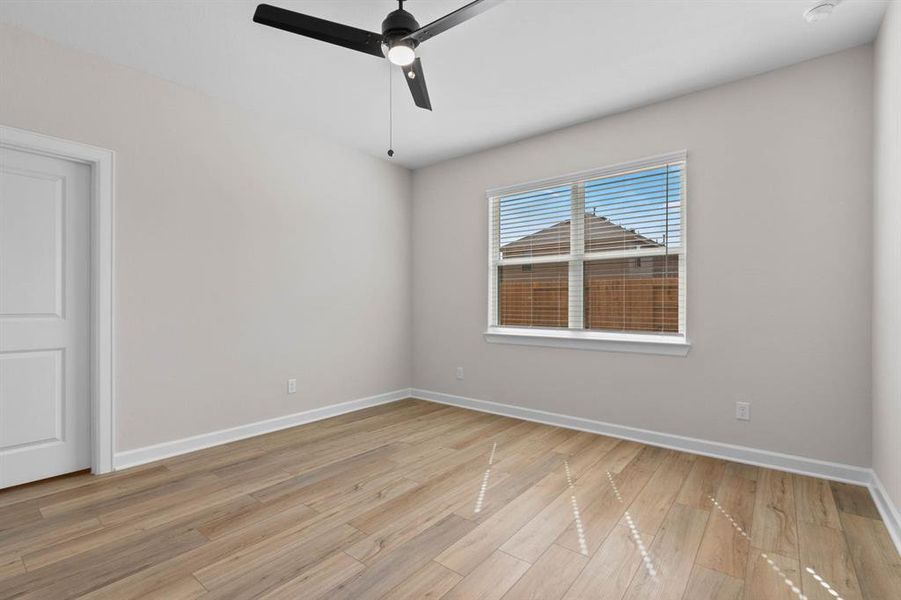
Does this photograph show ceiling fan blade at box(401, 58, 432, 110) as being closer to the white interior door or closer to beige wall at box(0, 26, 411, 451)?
beige wall at box(0, 26, 411, 451)

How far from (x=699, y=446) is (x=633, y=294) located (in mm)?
1205

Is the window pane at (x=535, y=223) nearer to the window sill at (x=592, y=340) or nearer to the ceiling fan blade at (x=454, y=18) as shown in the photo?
the window sill at (x=592, y=340)

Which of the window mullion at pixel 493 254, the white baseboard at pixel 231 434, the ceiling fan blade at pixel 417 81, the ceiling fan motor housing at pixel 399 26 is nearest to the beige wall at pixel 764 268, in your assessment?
the window mullion at pixel 493 254

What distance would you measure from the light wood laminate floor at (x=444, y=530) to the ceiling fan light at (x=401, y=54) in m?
2.25

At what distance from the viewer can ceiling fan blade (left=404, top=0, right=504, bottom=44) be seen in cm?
179

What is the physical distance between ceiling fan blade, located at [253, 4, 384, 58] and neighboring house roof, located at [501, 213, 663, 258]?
2309 mm

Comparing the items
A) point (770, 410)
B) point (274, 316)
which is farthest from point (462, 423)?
point (770, 410)

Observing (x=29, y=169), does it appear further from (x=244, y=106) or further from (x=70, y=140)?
(x=244, y=106)

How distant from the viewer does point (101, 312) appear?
271 centimetres

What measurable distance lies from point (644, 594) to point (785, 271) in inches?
88.7

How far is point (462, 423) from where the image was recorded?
3854mm

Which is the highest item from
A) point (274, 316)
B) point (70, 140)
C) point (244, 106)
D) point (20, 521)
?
point (244, 106)

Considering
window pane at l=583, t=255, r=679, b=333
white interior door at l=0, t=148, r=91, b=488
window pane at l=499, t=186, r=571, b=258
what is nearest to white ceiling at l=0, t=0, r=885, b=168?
window pane at l=499, t=186, r=571, b=258

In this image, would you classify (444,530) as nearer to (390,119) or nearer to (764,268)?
(764,268)
